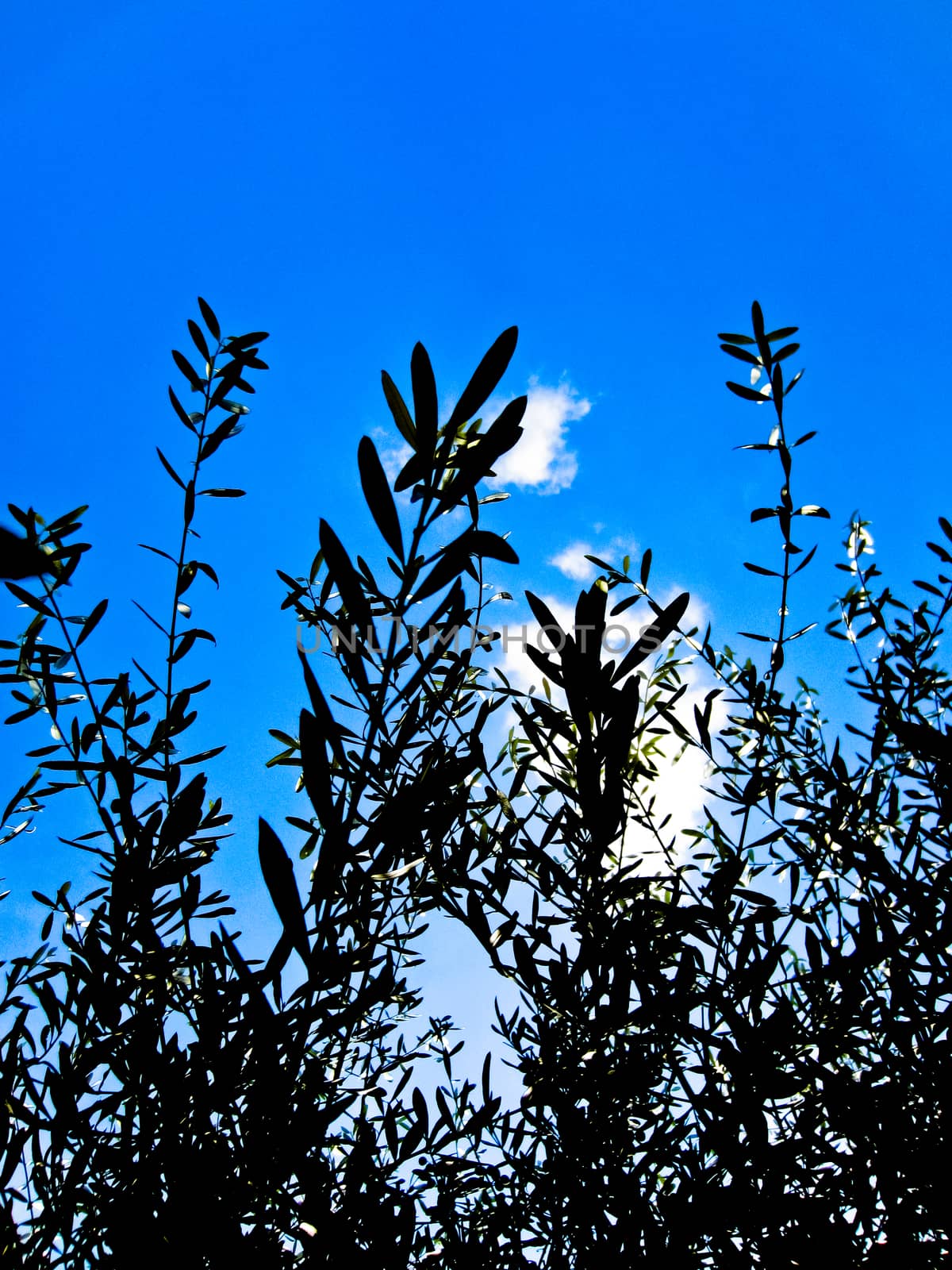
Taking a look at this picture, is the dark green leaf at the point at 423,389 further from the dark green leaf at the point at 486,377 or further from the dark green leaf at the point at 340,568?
the dark green leaf at the point at 340,568

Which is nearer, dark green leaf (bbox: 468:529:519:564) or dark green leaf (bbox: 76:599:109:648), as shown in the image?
dark green leaf (bbox: 468:529:519:564)

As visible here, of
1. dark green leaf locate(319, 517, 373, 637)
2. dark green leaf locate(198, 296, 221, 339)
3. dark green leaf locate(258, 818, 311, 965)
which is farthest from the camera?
dark green leaf locate(198, 296, 221, 339)

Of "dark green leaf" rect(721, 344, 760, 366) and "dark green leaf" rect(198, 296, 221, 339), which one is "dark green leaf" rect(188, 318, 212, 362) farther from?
"dark green leaf" rect(721, 344, 760, 366)

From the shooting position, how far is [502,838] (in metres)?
1.56

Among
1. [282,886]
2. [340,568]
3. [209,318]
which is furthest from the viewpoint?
[209,318]

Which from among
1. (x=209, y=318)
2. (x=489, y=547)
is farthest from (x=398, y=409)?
(x=209, y=318)

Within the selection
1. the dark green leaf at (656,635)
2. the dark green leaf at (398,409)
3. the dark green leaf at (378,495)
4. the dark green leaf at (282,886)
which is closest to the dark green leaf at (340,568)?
the dark green leaf at (378,495)

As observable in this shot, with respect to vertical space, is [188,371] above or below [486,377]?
above

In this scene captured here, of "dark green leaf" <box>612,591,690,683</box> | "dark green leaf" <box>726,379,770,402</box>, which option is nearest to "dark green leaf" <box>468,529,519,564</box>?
"dark green leaf" <box>612,591,690,683</box>

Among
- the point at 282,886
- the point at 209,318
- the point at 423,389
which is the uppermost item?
the point at 209,318

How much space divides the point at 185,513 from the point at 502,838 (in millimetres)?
1048

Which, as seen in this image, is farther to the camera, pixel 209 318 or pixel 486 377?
pixel 209 318

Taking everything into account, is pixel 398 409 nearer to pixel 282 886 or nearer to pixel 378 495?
pixel 378 495

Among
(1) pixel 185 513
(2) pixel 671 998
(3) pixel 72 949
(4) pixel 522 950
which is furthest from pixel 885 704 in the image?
(3) pixel 72 949
